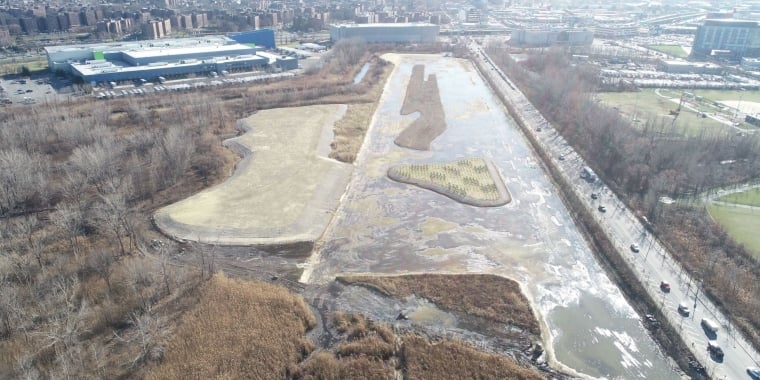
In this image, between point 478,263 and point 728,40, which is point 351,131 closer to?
point 478,263

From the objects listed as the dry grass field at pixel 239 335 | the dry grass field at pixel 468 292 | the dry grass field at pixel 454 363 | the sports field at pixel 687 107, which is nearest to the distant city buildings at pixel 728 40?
the sports field at pixel 687 107

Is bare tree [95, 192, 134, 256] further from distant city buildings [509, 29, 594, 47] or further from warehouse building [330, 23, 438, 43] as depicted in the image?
distant city buildings [509, 29, 594, 47]

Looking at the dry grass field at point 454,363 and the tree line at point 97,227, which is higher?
the tree line at point 97,227

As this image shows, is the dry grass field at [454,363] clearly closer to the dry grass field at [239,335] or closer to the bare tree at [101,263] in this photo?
the dry grass field at [239,335]

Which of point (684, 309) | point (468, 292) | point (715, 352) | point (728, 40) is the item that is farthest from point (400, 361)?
point (728, 40)

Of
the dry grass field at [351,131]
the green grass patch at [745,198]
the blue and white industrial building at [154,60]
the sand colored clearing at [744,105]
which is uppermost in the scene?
the blue and white industrial building at [154,60]

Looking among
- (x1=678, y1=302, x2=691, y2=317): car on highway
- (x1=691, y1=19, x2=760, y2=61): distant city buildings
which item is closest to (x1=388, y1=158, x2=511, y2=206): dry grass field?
(x1=678, y1=302, x2=691, y2=317): car on highway

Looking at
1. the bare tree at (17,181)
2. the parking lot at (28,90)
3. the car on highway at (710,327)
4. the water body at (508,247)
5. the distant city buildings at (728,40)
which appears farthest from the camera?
the distant city buildings at (728,40)
